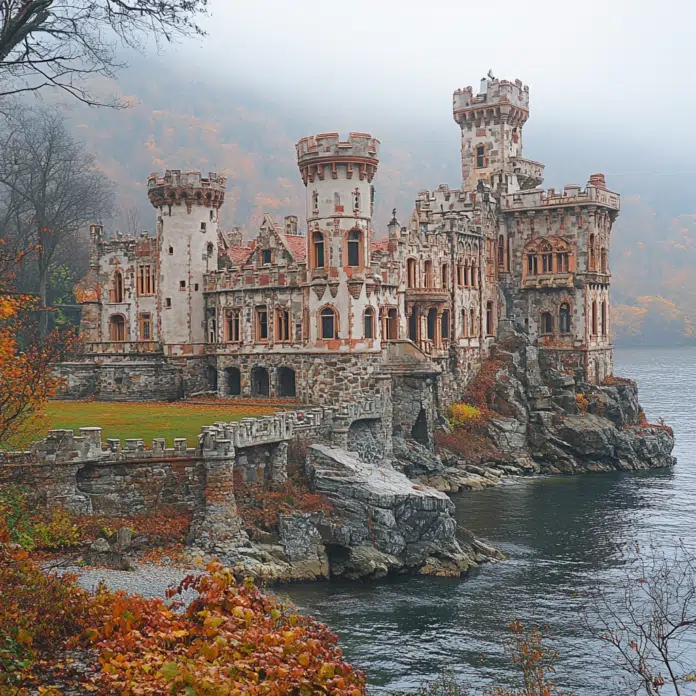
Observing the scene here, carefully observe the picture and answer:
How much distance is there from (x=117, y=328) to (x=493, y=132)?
3466 centimetres

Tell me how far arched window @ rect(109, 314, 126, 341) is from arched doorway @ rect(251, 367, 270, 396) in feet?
36.8

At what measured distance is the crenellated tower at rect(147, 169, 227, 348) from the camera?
58.1 m

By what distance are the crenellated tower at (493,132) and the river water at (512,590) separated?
28.2 metres

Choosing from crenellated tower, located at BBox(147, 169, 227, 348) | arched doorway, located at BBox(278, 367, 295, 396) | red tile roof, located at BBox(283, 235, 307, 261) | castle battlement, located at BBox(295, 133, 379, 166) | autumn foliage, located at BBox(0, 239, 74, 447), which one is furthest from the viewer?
crenellated tower, located at BBox(147, 169, 227, 348)

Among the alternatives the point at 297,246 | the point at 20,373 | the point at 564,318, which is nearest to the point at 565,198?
the point at 564,318

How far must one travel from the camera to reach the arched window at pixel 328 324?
52.0 metres

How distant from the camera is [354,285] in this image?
51.4 metres

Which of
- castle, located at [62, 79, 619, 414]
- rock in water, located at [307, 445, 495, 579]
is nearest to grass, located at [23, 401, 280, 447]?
castle, located at [62, 79, 619, 414]

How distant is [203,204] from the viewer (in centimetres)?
5856

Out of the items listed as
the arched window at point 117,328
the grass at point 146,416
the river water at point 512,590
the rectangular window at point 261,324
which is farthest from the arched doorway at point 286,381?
the arched window at point 117,328

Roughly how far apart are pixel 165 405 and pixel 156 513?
1741cm

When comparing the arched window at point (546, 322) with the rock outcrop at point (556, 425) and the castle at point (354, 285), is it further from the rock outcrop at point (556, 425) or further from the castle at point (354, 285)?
the rock outcrop at point (556, 425)

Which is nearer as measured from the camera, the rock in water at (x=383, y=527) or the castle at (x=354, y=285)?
the rock in water at (x=383, y=527)

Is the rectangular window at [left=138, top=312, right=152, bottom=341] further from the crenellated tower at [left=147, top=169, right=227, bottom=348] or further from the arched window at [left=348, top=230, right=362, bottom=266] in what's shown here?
the arched window at [left=348, top=230, right=362, bottom=266]
